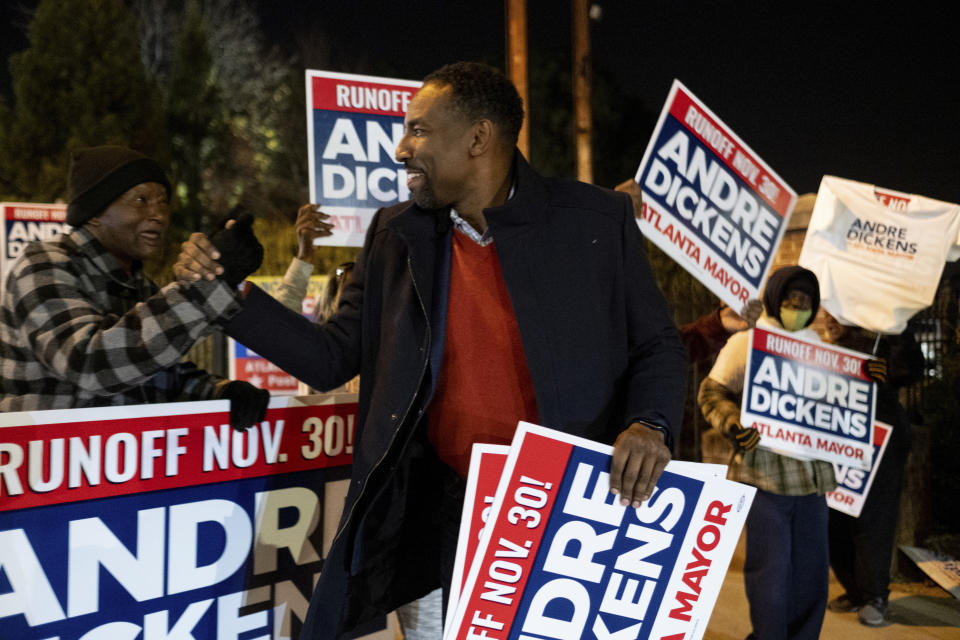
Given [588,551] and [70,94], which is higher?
[70,94]

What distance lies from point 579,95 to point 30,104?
60.9 ft

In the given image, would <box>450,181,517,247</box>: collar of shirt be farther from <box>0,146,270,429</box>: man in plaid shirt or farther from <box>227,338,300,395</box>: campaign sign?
<box>227,338,300,395</box>: campaign sign

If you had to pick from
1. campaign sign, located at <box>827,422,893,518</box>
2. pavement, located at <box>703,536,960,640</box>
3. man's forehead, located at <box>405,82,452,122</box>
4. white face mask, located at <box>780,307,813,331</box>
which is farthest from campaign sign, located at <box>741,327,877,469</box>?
man's forehead, located at <box>405,82,452,122</box>

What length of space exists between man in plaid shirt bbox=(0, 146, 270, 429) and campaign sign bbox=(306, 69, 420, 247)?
120 cm

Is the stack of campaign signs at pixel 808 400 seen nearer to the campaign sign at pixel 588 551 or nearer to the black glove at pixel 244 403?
the campaign sign at pixel 588 551

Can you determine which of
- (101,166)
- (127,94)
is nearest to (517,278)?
(101,166)

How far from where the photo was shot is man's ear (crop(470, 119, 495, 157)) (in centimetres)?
224

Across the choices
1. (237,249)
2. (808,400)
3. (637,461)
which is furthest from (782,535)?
(237,249)

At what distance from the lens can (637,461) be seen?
6.57 feet

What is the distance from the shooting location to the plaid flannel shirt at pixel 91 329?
2.02m

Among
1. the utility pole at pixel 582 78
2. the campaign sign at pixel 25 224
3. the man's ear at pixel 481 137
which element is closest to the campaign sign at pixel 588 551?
the man's ear at pixel 481 137

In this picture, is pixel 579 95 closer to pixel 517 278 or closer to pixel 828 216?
pixel 828 216

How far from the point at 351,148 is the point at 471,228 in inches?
74.4

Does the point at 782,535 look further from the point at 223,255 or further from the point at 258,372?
the point at 258,372
